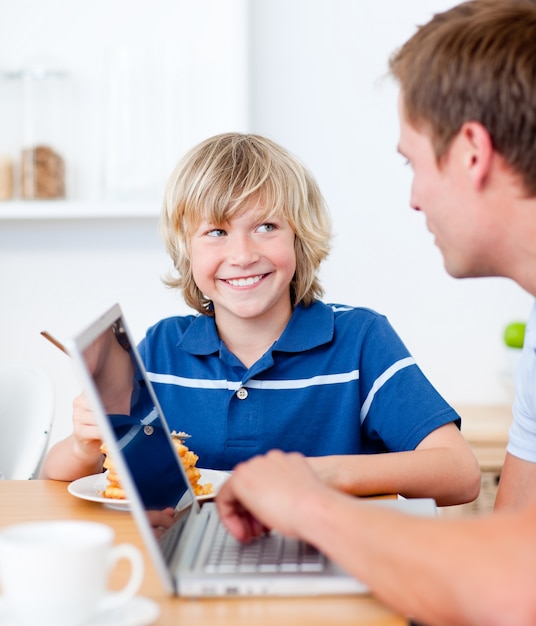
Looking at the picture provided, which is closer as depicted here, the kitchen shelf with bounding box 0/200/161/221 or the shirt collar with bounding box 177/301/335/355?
the shirt collar with bounding box 177/301/335/355

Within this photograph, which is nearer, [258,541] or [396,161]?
[258,541]

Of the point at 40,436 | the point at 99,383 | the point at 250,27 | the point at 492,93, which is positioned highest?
the point at 250,27

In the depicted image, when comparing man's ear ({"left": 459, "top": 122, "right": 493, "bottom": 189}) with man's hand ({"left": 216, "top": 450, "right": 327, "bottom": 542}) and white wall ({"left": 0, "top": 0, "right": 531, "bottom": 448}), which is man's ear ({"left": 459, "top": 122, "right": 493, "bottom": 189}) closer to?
man's hand ({"left": 216, "top": 450, "right": 327, "bottom": 542})

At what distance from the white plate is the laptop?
0.29ft

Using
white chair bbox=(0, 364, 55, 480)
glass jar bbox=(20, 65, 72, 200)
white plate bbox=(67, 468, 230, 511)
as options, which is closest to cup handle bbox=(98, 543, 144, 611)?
white plate bbox=(67, 468, 230, 511)

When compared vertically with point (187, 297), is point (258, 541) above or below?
below

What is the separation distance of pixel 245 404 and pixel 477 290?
117 centimetres

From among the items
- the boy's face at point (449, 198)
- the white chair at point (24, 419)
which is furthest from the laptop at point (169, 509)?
the white chair at point (24, 419)

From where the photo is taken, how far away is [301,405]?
4.84ft

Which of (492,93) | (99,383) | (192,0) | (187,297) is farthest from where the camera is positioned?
(192,0)

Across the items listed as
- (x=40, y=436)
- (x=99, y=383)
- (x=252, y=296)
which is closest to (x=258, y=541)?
(x=99, y=383)

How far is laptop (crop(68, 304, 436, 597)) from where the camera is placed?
793mm

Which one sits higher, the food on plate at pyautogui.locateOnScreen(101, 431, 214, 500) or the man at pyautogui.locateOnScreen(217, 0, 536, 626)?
the man at pyautogui.locateOnScreen(217, 0, 536, 626)

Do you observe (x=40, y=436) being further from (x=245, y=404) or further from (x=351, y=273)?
(x=351, y=273)
